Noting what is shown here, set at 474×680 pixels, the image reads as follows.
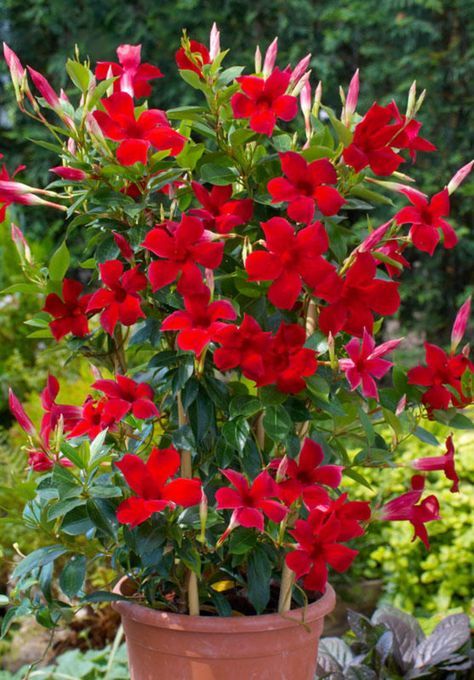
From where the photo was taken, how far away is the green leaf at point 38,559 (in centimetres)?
136

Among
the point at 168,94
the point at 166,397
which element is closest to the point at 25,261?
the point at 166,397

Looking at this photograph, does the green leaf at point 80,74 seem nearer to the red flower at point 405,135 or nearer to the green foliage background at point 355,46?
the red flower at point 405,135

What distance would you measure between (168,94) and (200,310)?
387cm

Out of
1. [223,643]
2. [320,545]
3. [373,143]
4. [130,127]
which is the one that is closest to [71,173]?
[130,127]

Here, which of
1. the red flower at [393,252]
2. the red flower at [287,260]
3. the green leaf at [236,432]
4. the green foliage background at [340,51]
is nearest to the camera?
the red flower at [287,260]

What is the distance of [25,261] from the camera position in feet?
4.70

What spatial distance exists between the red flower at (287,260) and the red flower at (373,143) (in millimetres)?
123

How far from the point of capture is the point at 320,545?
1.29m

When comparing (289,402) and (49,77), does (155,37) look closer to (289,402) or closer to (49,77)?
(49,77)

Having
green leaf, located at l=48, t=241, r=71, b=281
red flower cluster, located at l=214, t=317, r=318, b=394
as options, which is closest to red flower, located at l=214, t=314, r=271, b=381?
red flower cluster, located at l=214, t=317, r=318, b=394

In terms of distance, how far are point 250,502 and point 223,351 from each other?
0.74 ft

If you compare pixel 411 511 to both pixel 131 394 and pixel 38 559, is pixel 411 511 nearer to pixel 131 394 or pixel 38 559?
pixel 131 394

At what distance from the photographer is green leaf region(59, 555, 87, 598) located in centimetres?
138

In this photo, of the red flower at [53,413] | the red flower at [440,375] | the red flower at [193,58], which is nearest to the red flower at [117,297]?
the red flower at [53,413]
